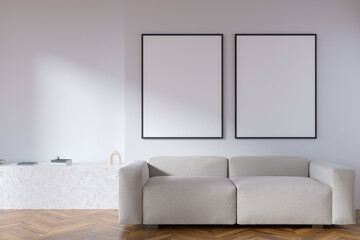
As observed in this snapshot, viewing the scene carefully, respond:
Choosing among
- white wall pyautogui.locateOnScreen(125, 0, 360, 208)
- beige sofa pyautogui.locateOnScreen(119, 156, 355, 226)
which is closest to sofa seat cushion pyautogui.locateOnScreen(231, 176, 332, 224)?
beige sofa pyautogui.locateOnScreen(119, 156, 355, 226)

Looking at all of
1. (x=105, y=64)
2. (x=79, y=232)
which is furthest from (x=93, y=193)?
(x=105, y=64)

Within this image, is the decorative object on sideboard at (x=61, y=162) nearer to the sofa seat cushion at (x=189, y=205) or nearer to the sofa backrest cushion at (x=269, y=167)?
the sofa seat cushion at (x=189, y=205)

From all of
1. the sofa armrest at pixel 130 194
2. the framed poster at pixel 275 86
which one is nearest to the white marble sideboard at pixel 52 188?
the sofa armrest at pixel 130 194

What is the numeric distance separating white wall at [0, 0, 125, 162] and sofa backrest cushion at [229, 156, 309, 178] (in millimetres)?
1532

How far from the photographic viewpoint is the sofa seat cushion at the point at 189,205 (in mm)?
3129

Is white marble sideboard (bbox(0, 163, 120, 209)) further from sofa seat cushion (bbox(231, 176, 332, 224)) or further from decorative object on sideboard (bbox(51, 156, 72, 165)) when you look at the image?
sofa seat cushion (bbox(231, 176, 332, 224))

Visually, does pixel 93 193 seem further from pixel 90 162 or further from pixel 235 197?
pixel 235 197

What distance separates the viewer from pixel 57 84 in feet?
14.3

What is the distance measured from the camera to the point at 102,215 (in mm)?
3625

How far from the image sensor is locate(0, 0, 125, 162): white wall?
4.35 meters

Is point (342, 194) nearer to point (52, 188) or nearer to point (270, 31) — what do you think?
point (270, 31)

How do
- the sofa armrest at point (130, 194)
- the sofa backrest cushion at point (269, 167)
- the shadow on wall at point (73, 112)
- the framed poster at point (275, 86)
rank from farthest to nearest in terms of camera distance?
the shadow on wall at point (73, 112) < the framed poster at point (275, 86) < the sofa backrest cushion at point (269, 167) < the sofa armrest at point (130, 194)

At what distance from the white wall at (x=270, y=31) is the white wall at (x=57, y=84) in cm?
50

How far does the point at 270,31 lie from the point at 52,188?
3.22 meters
